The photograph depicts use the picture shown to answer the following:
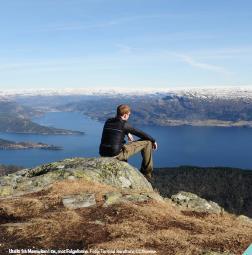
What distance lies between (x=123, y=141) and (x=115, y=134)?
3.11ft

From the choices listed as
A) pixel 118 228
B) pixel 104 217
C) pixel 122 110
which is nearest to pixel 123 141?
pixel 122 110

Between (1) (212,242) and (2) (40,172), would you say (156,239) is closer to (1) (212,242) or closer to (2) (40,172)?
(1) (212,242)

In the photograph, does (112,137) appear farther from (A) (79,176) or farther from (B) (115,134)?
(A) (79,176)

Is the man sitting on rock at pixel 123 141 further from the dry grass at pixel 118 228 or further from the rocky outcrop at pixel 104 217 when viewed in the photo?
the dry grass at pixel 118 228

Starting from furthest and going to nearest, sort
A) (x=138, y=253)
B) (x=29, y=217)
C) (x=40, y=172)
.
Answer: (x=40, y=172) < (x=29, y=217) < (x=138, y=253)

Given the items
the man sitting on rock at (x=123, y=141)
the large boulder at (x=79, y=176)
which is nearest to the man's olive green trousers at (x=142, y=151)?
the man sitting on rock at (x=123, y=141)

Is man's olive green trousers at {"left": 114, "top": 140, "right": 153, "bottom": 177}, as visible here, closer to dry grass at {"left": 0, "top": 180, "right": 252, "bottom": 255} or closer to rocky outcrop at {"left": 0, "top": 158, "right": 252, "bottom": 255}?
rocky outcrop at {"left": 0, "top": 158, "right": 252, "bottom": 255}

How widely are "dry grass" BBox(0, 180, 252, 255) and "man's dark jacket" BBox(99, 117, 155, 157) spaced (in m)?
4.56

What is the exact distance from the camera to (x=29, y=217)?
1599 cm

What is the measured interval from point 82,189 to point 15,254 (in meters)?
7.98

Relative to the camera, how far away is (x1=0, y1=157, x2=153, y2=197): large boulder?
832 inches

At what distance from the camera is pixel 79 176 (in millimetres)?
21625

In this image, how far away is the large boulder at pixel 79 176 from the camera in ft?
69.3

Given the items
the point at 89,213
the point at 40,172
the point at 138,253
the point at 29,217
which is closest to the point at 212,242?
the point at 138,253
